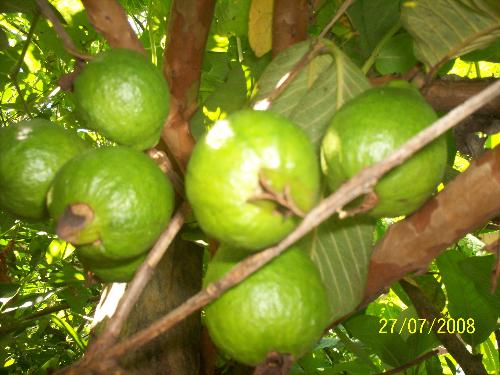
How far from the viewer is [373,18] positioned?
128 centimetres

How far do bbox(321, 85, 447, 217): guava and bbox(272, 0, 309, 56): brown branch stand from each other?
1.63 feet

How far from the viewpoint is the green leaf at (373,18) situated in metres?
1.26

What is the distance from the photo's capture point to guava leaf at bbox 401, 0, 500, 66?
3.21 ft

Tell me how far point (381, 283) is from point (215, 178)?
1.55ft

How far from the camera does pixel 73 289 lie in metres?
2.51

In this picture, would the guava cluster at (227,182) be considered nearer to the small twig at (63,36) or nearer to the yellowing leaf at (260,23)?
the small twig at (63,36)

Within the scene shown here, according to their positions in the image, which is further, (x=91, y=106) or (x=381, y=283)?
(x=381, y=283)

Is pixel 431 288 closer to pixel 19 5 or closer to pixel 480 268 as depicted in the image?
pixel 480 268

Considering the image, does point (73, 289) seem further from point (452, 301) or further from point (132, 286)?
point (132, 286)

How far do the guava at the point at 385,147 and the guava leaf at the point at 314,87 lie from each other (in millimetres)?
159

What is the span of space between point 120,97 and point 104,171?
0.16 m

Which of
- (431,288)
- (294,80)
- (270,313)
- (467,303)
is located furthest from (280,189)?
(431,288)

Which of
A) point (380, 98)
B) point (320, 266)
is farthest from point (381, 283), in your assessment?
point (380, 98)

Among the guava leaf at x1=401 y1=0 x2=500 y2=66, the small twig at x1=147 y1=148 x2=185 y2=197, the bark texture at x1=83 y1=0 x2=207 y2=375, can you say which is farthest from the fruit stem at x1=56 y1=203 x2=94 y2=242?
the guava leaf at x1=401 y1=0 x2=500 y2=66
